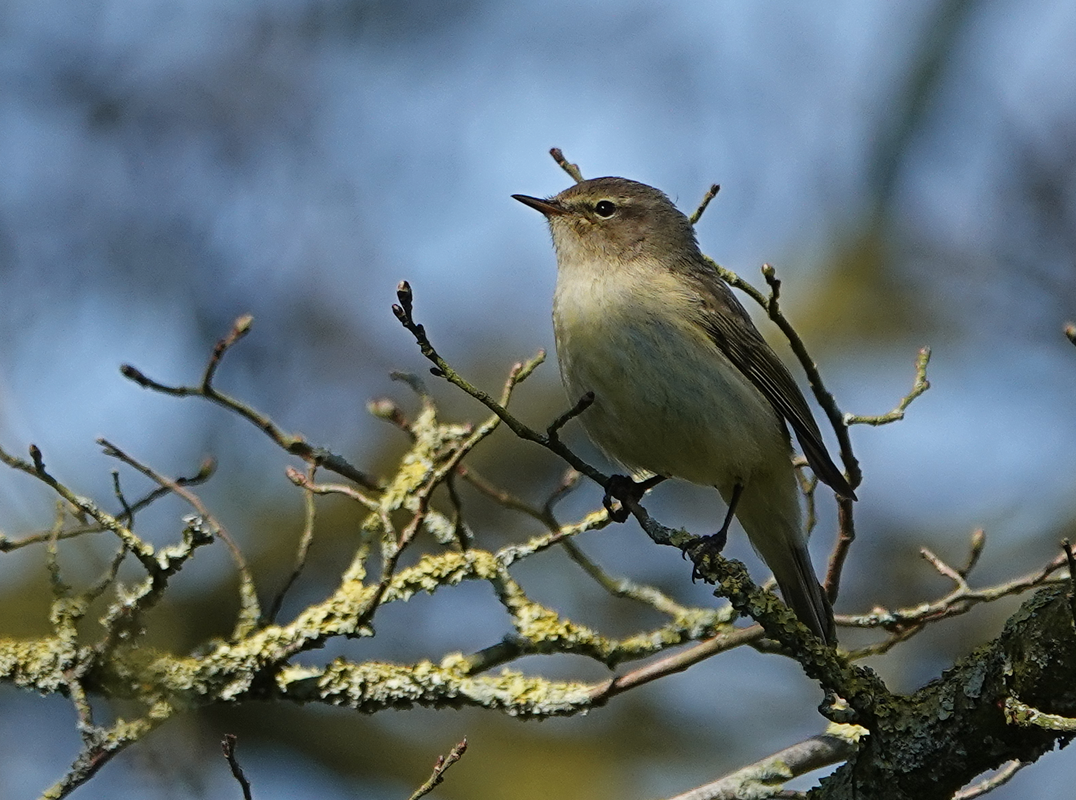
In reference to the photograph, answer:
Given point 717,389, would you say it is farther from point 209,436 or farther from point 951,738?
point 209,436

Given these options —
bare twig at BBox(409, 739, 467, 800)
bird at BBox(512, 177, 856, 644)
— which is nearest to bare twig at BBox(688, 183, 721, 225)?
bird at BBox(512, 177, 856, 644)

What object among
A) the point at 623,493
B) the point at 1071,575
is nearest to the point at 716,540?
the point at 623,493

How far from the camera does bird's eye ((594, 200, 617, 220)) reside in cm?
581

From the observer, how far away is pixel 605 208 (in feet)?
19.2

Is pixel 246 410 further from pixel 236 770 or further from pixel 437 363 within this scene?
pixel 236 770

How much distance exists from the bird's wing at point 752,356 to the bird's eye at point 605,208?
0.59 meters

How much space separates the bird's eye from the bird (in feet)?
0.55

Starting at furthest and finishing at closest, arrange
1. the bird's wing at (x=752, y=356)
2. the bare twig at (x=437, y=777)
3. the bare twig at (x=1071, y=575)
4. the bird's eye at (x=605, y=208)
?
the bird's eye at (x=605, y=208)
the bird's wing at (x=752, y=356)
the bare twig at (x=437, y=777)
the bare twig at (x=1071, y=575)

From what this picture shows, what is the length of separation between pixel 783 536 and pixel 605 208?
1797 millimetres

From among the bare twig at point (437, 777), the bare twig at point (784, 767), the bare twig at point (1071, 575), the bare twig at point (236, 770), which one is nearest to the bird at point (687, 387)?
the bare twig at point (784, 767)

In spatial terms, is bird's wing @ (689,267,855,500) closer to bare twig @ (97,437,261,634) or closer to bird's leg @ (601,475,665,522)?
bird's leg @ (601,475,665,522)

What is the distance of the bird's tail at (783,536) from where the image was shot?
4.79 metres

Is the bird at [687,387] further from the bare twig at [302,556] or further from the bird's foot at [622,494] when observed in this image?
the bare twig at [302,556]

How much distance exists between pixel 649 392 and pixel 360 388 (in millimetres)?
3454
